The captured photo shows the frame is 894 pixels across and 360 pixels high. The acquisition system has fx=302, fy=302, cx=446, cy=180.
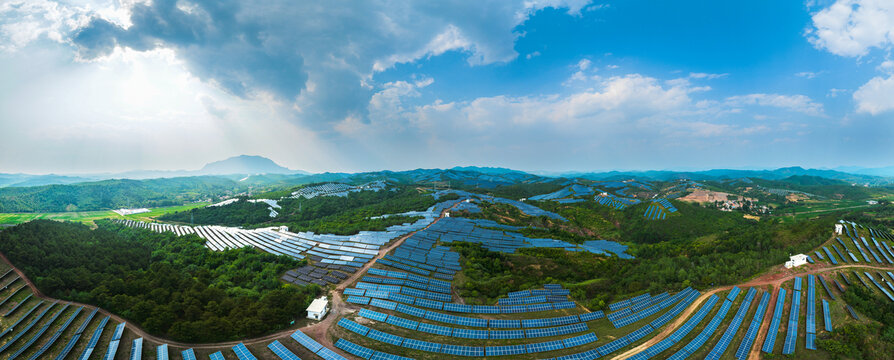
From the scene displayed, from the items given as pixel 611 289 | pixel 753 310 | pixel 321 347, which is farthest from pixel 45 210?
pixel 753 310

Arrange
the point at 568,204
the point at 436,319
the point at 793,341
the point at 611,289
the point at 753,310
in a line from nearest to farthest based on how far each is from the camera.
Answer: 1. the point at 793,341
2. the point at 753,310
3. the point at 436,319
4. the point at 611,289
5. the point at 568,204

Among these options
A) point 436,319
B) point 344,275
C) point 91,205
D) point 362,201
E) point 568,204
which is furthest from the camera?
point 91,205

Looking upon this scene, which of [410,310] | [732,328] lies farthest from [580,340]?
[410,310]

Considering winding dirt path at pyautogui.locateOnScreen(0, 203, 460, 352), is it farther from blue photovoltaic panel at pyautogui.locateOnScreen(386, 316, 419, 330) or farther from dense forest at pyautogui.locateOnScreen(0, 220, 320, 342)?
blue photovoltaic panel at pyautogui.locateOnScreen(386, 316, 419, 330)

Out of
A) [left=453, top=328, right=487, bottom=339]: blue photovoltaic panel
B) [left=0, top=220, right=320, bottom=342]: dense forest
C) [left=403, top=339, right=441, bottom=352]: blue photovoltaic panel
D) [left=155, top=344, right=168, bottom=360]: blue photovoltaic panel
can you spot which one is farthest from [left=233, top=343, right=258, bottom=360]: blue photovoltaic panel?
[left=453, top=328, right=487, bottom=339]: blue photovoltaic panel

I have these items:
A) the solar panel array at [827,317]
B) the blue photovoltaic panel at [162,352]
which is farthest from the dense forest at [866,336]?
the blue photovoltaic panel at [162,352]

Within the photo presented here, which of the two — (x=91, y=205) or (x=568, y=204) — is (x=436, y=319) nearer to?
(x=568, y=204)
